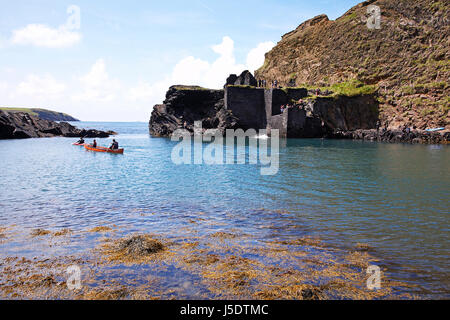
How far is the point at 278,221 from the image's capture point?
40.7ft

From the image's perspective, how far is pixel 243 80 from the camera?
252 ft

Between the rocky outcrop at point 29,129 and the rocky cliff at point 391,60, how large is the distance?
64939 mm

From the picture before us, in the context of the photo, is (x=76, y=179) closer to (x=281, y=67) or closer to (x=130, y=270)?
(x=130, y=270)

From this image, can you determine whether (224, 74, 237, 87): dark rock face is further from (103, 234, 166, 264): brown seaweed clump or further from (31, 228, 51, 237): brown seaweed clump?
(103, 234, 166, 264): brown seaweed clump

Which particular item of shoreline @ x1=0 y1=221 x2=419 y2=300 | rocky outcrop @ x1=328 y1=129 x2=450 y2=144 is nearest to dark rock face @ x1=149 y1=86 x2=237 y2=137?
rocky outcrop @ x1=328 y1=129 x2=450 y2=144

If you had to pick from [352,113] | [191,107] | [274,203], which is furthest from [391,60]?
[274,203]

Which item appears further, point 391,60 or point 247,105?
point 391,60

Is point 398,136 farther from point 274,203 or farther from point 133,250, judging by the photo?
point 133,250

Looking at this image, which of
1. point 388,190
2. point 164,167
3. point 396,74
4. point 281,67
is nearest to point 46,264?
point 388,190

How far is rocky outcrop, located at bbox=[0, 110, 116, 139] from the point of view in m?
69.4

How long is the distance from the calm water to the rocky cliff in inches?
1777

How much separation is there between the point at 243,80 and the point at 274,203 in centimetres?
6536

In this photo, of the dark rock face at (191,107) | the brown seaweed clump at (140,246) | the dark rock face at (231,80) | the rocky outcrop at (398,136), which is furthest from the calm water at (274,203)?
the dark rock face at (231,80)
